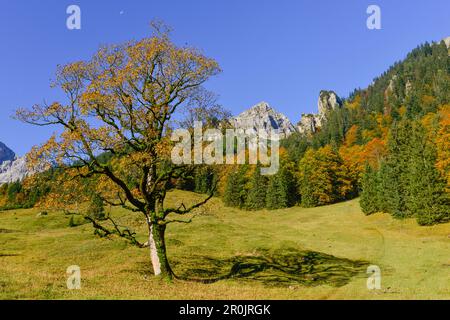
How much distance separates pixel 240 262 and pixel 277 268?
4.30 meters

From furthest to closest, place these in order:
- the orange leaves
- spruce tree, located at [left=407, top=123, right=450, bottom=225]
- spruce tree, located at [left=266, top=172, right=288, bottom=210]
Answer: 1. spruce tree, located at [left=266, top=172, right=288, bottom=210]
2. the orange leaves
3. spruce tree, located at [left=407, top=123, right=450, bottom=225]

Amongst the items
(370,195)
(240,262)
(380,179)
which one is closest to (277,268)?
(240,262)

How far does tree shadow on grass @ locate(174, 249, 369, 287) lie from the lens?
32.8m

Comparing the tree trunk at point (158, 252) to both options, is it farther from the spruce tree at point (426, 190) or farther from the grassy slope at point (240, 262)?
the spruce tree at point (426, 190)

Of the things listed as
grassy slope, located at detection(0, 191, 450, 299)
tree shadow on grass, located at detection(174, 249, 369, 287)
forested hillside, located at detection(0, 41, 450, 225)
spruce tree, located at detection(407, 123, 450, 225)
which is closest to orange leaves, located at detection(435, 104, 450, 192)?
forested hillside, located at detection(0, 41, 450, 225)

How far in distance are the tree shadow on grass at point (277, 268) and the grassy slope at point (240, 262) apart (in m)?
0.11

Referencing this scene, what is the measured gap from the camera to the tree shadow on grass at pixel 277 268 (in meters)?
32.8

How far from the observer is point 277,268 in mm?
38188

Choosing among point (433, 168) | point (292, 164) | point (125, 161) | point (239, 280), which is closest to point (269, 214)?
point (292, 164)

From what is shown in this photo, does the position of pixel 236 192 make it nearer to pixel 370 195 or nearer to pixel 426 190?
pixel 370 195

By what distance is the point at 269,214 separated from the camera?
109625 millimetres

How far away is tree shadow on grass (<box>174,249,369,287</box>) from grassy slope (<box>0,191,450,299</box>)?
11 cm

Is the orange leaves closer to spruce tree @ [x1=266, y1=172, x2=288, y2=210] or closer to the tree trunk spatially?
spruce tree @ [x1=266, y1=172, x2=288, y2=210]
